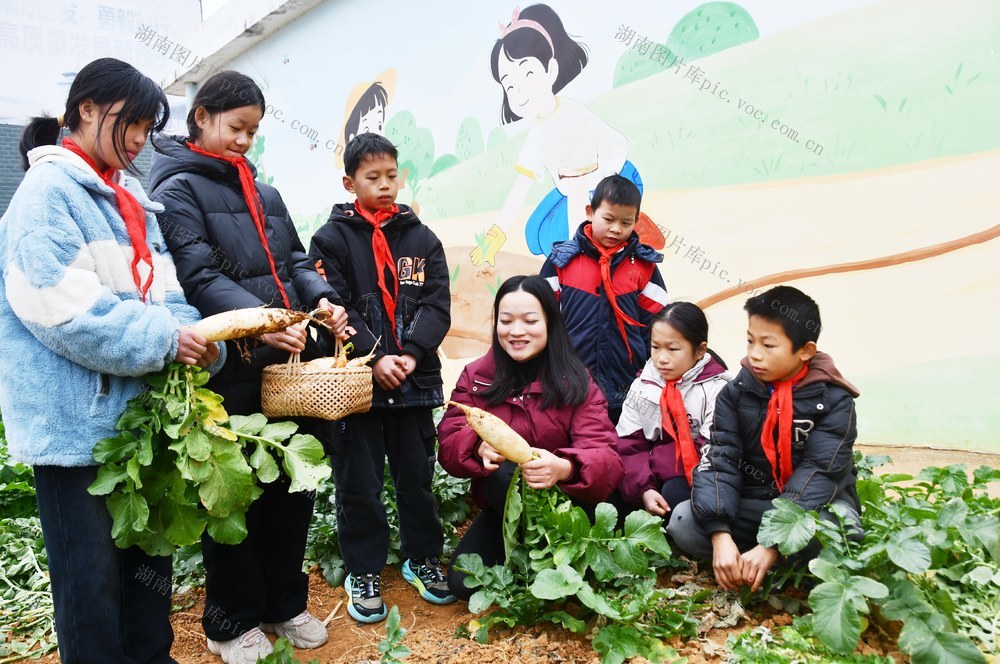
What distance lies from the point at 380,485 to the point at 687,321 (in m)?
1.45

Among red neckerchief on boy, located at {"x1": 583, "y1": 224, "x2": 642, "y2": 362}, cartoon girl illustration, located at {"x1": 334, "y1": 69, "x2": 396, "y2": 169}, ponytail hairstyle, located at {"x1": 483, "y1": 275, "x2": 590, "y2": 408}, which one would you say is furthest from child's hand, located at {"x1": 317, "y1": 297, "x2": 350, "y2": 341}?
cartoon girl illustration, located at {"x1": 334, "y1": 69, "x2": 396, "y2": 169}

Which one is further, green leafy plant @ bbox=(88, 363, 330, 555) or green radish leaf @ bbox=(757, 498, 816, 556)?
green radish leaf @ bbox=(757, 498, 816, 556)

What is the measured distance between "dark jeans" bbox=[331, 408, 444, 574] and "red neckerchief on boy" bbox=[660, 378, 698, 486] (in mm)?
1014

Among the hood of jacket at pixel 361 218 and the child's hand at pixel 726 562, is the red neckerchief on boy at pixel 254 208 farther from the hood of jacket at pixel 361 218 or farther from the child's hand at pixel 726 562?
the child's hand at pixel 726 562

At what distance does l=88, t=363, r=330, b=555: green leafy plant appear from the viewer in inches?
79.7

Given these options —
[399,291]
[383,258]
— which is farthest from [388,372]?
[383,258]

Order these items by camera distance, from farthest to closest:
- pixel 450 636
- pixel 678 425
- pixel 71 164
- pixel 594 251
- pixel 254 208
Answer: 1. pixel 594 251
2. pixel 678 425
3. pixel 450 636
4. pixel 254 208
5. pixel 71 164

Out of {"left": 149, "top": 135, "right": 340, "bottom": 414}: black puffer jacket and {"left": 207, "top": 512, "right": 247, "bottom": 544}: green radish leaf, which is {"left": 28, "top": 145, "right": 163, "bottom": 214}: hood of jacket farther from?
{"left": 207, "top": 512, "right": 247, "bottom": 544}: green radish leaf

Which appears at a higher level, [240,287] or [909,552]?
[240,287]

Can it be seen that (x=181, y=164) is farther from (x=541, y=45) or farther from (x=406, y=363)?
(x=541, y=45)

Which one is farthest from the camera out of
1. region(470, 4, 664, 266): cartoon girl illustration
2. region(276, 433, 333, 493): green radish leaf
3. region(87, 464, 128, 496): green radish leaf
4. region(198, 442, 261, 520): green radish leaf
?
region(470, 4, 664, 266): cartoon girl illustration

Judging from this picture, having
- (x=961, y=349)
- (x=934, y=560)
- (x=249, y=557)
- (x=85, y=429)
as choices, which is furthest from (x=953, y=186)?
(x=85, y=429)

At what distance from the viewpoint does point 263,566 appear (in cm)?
263

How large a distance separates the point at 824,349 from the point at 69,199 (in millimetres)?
3508
